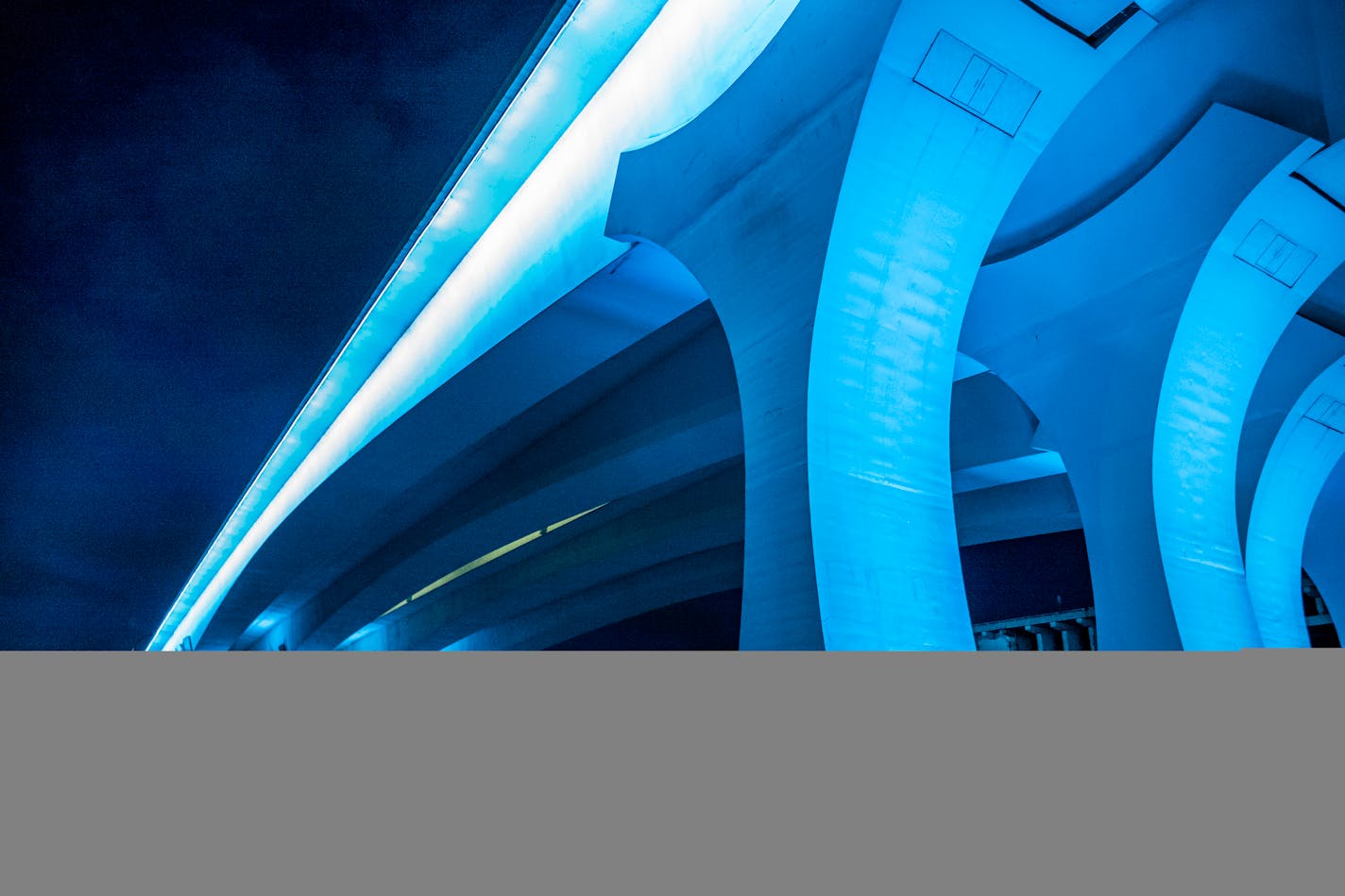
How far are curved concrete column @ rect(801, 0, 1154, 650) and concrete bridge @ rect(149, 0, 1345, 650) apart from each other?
0.10ft

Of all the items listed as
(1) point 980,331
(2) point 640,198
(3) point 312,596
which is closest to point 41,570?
(3) point 312,596

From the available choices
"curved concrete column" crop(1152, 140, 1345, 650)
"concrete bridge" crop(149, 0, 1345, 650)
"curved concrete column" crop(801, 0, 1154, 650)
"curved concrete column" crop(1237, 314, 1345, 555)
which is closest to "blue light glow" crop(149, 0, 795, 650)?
"concrete bridge" crop(149, 0, 1345, 650)

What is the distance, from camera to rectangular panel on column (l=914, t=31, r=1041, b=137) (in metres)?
8.54

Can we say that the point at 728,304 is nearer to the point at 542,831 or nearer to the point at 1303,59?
the point at 1303,59

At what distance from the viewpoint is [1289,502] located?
53.5 feet

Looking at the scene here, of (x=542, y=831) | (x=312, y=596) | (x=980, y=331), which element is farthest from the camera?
(x=312, y=596)

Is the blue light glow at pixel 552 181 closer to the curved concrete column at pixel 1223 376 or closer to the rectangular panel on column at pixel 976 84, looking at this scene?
the rectangular panel on column at pixel 976 84

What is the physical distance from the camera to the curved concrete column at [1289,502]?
1570 cm

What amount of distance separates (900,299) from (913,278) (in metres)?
0.27

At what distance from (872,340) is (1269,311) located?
22.1 ft

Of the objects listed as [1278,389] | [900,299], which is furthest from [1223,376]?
[900,299]

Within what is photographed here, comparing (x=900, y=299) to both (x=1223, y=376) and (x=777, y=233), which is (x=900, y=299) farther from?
(x=1223, y=376)

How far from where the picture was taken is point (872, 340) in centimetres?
911

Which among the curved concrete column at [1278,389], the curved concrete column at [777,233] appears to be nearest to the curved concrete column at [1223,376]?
the curved concrete column at [1278,389]
